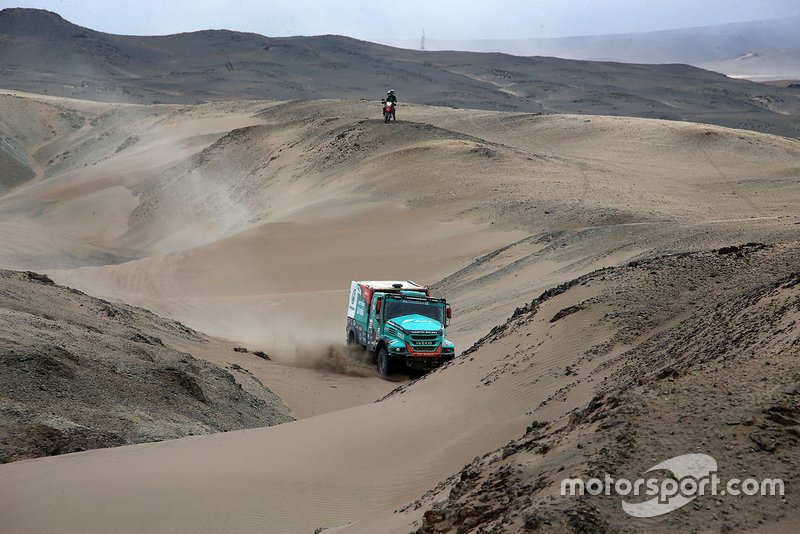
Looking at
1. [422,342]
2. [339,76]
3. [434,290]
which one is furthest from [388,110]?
[339,76]

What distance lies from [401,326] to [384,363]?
91 cm

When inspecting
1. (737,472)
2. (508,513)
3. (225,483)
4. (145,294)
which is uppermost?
(737,472)

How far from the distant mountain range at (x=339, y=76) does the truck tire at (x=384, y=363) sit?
69721 millimetres

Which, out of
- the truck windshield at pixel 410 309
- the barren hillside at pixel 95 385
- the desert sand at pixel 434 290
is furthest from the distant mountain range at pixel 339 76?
the barren hillside at pixel 95 385

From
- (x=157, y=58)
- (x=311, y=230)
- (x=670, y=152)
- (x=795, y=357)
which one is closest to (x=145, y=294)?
→ (x=311, y=230)

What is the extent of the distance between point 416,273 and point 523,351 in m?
18.0

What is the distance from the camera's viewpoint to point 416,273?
32.0 m

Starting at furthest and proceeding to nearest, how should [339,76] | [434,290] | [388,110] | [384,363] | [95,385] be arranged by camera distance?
[339,76]
[388,110]
[434,290]
[384,363]
[95,385]

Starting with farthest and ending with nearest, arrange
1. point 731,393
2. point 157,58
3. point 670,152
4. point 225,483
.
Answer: point 157,58 → point 670,152 → point 225,483 → point 731,393

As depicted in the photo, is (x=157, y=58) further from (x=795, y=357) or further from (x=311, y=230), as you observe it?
(x=795, y=357)

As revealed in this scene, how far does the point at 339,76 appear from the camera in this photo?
138 meters

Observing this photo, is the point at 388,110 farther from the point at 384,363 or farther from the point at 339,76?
the point at 339,76

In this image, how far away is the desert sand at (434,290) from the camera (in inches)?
315

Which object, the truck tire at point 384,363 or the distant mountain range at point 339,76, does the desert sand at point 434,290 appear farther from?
the distant mountain range at point 339,76
